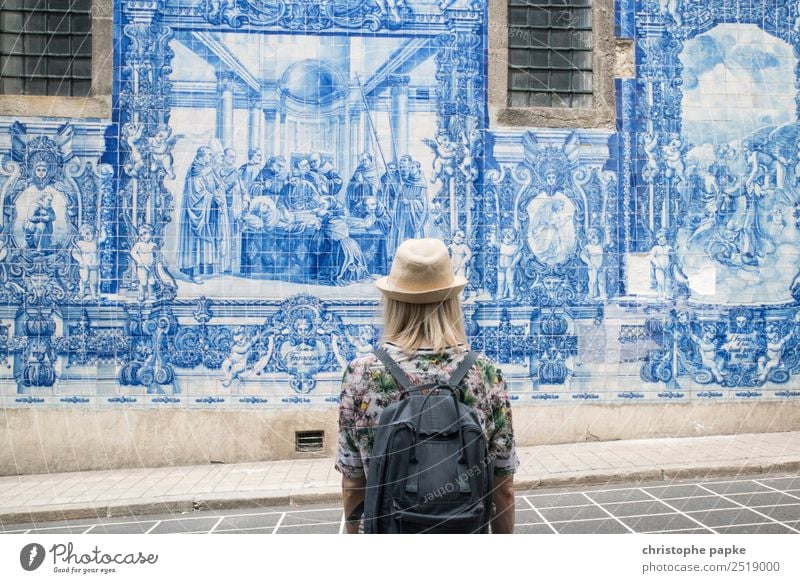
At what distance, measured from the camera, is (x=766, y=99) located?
6.70 meters

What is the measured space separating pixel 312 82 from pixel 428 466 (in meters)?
5.04

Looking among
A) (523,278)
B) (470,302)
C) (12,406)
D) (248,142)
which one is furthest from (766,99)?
(12,406)

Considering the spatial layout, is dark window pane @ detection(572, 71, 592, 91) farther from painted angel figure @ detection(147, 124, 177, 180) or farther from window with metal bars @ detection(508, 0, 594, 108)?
painted angel figure @ detection(147, 124, 177, 180)

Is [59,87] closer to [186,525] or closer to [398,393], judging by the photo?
[186,525]

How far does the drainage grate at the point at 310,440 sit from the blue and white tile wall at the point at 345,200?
275 mm

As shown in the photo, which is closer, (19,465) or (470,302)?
(19,465)

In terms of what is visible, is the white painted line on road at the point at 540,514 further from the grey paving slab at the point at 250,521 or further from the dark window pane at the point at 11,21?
the dark window pane at the point at 11,21

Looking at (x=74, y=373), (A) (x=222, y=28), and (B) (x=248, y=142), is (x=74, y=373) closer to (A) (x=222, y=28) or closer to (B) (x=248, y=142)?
(B) (x=248, y=142)

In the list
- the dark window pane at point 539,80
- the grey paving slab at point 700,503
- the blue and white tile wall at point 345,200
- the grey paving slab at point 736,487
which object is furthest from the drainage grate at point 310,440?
the dark window pane at point 539,80

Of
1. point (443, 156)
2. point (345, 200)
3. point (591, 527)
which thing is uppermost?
point (443, 156)

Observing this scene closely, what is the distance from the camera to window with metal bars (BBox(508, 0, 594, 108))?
6668 millimetres

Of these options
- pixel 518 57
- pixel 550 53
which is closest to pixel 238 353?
pixel 518 57

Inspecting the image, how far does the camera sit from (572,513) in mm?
4555

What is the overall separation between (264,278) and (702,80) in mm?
4208
